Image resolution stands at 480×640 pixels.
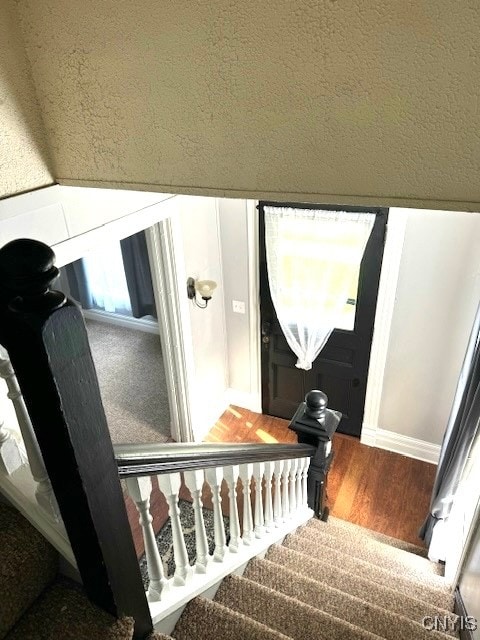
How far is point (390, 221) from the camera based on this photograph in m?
2.87

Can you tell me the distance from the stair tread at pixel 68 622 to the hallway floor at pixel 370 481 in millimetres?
2512

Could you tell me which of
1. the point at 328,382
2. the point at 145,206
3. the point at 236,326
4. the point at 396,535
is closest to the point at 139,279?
the point at 236,326

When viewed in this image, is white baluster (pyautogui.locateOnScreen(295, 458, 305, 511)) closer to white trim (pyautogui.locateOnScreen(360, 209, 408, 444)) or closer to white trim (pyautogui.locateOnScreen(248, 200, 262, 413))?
white trim (pyautogui.locateOnScreen(360, 209, 408, 444))

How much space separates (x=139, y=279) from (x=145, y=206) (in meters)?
2.71

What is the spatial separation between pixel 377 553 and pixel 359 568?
0.47 metres

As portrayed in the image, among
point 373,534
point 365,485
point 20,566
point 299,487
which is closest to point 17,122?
point 20,566

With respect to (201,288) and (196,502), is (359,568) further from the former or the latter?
(201,288)

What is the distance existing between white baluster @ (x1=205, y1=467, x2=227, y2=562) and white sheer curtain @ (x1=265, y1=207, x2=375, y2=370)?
6.97 feet

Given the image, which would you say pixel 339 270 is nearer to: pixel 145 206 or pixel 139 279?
pixel 145 206

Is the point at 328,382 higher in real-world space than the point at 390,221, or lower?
lower

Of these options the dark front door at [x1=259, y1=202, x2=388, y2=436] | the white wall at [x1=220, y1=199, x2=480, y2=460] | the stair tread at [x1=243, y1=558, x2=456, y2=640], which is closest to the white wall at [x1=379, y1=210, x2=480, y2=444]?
the white wall at [x1=220, y1=199, x2=480, y2=460]

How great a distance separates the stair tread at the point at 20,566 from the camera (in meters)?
0.94


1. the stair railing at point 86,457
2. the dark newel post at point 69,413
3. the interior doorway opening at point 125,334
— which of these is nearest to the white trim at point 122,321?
the interior doorway opening at point 125,334

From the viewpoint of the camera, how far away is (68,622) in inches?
37.3
